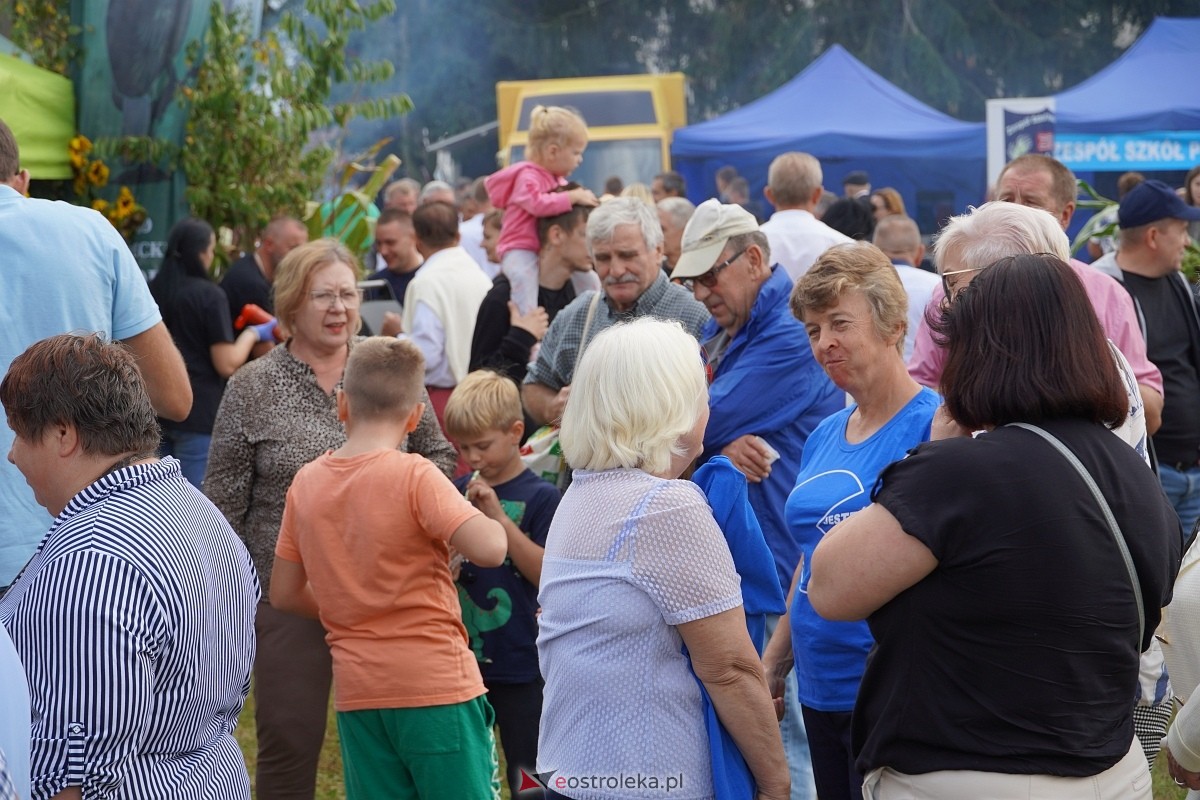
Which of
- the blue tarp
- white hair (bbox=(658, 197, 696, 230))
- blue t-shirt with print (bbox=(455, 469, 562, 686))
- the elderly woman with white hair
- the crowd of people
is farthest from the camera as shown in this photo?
the blue tarp

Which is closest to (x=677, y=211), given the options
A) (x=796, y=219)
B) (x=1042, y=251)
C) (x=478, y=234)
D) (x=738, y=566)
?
(x=796, y=219)

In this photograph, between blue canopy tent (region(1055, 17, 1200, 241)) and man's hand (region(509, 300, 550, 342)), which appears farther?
blue canopy tent (region(1055, 17, 1200, 241))

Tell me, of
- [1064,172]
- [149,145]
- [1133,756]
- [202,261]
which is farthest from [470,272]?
[1133,756]

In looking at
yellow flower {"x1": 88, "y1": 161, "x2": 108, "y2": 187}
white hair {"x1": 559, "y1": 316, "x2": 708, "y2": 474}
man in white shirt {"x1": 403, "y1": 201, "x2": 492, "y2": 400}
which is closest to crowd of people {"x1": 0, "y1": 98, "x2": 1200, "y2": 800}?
white hair {"x1": 559, "y1": 316, "x2": 708, "y2": 474}

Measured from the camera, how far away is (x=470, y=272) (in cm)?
655

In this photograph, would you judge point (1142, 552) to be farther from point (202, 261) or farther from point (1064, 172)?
point (202, 261)

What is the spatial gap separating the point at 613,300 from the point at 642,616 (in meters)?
2.14

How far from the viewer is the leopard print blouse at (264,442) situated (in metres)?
3.96

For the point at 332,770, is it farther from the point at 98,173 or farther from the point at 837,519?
the point at 98,173

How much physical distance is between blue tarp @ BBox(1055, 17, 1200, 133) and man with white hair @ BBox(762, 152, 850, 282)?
1039 centimetres

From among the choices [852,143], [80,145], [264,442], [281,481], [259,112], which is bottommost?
[281,481]

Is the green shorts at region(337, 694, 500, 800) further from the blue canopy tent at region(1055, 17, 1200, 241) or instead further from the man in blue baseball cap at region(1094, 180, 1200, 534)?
the blue canopy tent at region(1055, 17, 1200, 241)

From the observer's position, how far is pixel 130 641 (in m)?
2.18

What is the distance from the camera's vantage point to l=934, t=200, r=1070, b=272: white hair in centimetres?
301
